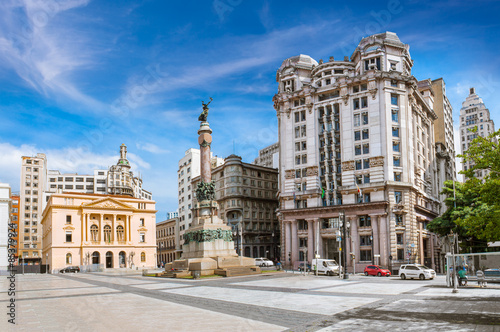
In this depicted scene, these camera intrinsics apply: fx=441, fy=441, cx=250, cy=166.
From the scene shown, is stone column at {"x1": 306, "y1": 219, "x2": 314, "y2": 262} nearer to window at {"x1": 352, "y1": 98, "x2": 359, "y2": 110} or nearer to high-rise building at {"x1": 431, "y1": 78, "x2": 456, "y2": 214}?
window at {"x1": 352, "y1": 98, "x2": 359, "y2": 110}

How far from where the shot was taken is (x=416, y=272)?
41.5 m

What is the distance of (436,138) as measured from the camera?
98.7 metres

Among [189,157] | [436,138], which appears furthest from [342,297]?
[189,157]

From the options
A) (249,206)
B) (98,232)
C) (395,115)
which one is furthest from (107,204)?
(395,115)

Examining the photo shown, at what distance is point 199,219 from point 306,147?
33575mm

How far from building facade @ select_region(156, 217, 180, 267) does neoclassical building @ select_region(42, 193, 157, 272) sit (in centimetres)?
1990

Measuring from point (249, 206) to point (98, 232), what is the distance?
107 ft

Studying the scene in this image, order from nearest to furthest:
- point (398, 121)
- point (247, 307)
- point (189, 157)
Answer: point (247, 307) < point (398, 121) < point (189, 157)

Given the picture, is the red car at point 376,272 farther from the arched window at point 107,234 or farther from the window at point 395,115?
the arched window at point 107,234

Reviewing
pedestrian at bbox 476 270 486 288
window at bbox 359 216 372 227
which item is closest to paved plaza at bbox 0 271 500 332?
pedestrian at bbox 476 270 486 288

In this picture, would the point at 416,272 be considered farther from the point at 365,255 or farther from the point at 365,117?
the point at 365,117

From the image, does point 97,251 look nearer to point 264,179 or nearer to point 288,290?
point 264,179

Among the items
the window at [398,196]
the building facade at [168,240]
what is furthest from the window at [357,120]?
the building facade at [168,240]

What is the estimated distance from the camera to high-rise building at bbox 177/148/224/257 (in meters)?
119
